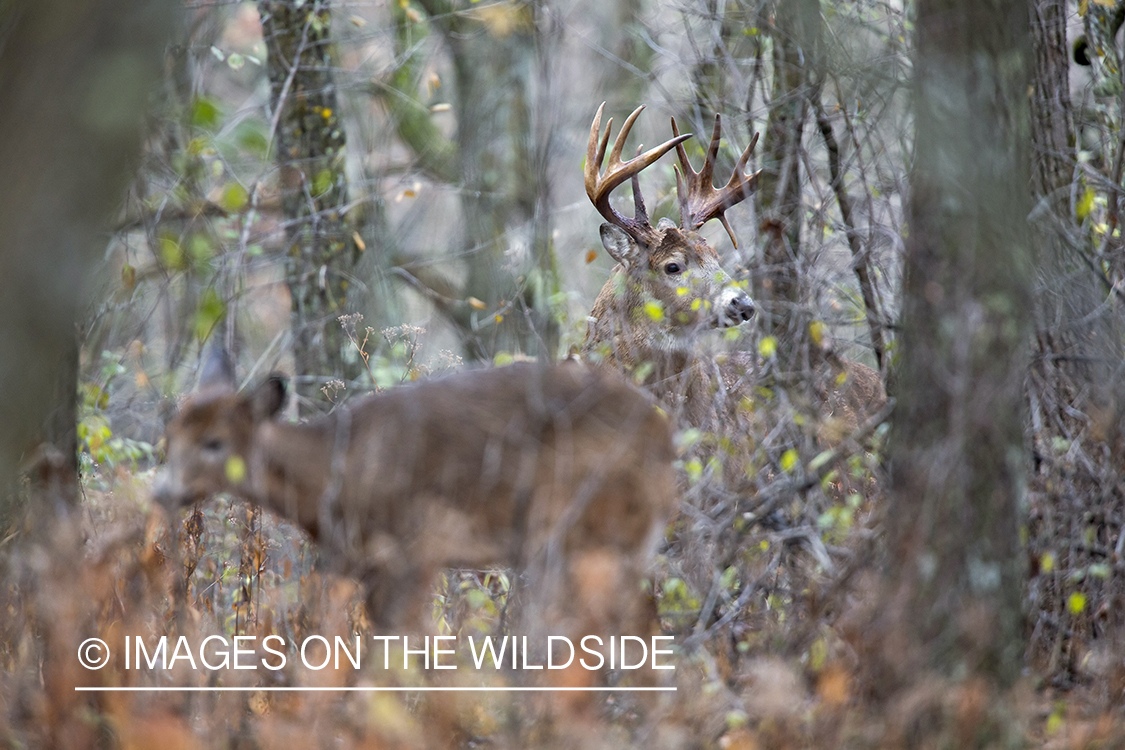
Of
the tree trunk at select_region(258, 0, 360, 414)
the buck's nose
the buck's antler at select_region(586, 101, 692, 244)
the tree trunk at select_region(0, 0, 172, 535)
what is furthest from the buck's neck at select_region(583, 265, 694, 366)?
the tree trunk at select_region(0, 0, 172, 535)

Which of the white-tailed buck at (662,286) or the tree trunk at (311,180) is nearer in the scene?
the white-tailed buck at (662,286)

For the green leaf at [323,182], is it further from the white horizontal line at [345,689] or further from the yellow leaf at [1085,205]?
the yellow leaf at [1085,205]

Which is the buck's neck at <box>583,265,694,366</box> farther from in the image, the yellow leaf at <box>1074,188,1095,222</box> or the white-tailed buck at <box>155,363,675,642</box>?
the white-tailed buck at <box>155,363,675,642</box>

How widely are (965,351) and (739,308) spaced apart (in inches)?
146

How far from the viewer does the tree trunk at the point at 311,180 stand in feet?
31.0

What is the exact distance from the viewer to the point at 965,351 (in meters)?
4.15

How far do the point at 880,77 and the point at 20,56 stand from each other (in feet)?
12.2

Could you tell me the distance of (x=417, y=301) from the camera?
18.2 metres

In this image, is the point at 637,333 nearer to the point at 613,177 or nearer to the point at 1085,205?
the point at 613,177

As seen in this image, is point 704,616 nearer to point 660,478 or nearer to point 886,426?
point 660,478

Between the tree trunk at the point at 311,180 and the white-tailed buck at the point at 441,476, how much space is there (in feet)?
14.1

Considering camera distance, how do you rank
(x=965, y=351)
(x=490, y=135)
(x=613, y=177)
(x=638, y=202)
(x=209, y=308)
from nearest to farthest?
(x=965, y=351) → (x=209, y=308) → (x=613, y=177) → (x=638, y=202) → (x=490, y=135)

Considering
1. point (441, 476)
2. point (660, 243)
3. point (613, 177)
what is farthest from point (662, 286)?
point (441, 476)

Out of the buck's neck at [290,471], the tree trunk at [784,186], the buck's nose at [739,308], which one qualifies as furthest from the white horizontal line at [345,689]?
the buck's nose at [739,308]
